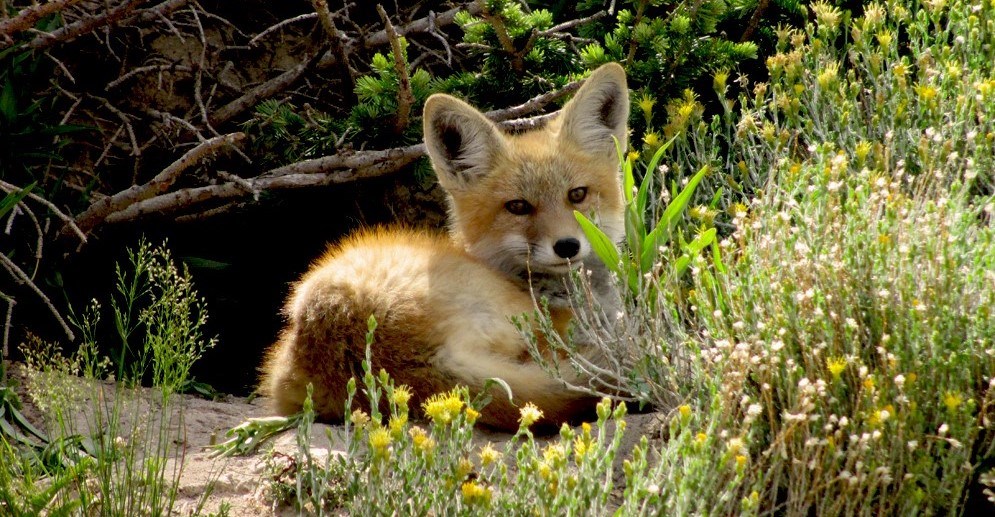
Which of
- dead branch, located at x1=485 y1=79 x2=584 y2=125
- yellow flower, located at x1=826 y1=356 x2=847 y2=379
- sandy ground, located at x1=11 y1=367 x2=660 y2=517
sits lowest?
sandy ground, located at x1=11 y1=367 x2=660 y2=517

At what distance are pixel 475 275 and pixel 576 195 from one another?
728 millimetres

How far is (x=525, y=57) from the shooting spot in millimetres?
4637

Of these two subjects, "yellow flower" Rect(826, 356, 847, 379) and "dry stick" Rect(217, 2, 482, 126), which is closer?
"yellow flower" Rect(826, 356, 847, 379)

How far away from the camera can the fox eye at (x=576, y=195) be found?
4.09 m

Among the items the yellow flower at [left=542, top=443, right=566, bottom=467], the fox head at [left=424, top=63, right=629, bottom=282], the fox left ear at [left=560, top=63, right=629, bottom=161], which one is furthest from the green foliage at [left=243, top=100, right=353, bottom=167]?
the yellow flower at [left=542, top=443, right=566, bottom=467]

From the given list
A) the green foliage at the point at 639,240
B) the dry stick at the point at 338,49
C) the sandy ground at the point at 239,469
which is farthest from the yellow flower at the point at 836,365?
the dry stick at the point at 338,49

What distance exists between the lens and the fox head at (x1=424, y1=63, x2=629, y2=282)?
3998 millimetres

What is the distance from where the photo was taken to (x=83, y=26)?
437 cm

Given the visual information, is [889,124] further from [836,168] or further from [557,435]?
[557,435]

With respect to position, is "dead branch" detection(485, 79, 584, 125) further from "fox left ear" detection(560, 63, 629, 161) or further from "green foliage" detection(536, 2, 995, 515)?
"green foliage" detection(536, 2, 995, 515)

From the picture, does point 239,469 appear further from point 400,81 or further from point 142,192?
point 400,81

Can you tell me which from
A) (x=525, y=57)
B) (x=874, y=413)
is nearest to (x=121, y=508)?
(x=874, y=413)

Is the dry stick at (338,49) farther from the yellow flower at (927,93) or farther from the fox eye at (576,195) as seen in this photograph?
the yellow flower at (927,93)

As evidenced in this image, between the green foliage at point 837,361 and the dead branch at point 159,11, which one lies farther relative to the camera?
the dead branch at point 159,11
